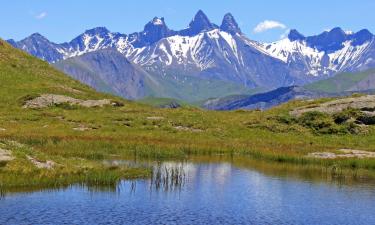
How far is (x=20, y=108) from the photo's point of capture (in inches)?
5148

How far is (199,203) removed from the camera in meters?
54.0

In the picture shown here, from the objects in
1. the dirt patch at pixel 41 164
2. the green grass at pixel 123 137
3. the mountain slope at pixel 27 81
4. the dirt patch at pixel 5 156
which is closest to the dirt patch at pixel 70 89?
the mountain slope at pixel 27 81

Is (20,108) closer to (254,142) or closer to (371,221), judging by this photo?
(254,142)

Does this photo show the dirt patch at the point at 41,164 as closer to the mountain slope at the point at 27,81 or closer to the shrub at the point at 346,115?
the mountain slope at the point at 27,81

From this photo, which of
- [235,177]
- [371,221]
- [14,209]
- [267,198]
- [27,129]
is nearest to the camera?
[14,209]

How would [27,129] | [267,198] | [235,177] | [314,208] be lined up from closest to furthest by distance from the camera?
[314,208], [267,198], [235,177], [27,129]

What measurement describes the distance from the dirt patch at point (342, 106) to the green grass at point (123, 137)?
408cm

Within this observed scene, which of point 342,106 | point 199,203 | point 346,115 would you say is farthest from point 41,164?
point 342,106

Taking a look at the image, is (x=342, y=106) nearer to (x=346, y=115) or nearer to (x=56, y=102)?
(x=346, y=115)

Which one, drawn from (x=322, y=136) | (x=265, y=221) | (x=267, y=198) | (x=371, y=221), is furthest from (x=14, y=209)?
(x=322, y=136)

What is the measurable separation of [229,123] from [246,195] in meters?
65.8

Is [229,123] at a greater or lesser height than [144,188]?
greater

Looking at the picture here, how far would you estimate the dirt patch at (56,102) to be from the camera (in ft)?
437

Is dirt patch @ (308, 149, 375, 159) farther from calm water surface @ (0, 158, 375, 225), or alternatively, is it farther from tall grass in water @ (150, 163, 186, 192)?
tall grass in water @ (150, 163, 186, 192)
